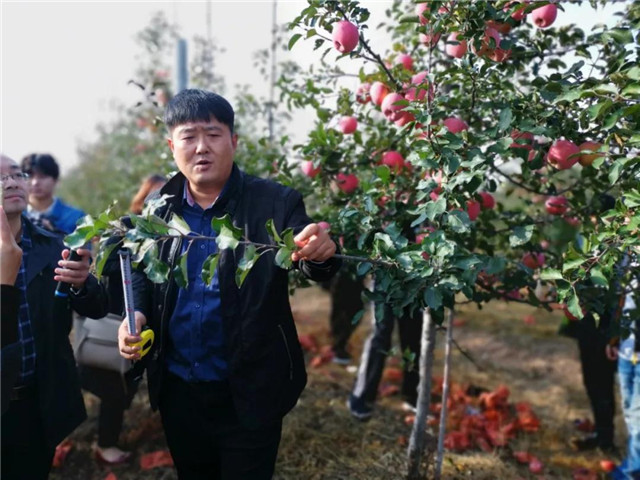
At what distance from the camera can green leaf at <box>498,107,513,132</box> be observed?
57.6 inches

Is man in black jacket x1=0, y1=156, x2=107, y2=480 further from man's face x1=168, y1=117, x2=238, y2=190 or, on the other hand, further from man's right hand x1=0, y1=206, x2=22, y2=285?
man's face x1=168, y1=117, x2=238, y2=190

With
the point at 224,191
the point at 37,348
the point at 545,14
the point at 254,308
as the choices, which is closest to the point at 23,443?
the point at 37,348

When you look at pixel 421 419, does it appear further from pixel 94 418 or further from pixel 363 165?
pixel 94 418

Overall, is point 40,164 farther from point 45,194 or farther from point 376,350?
point 376,350

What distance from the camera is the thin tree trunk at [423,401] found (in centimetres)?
216

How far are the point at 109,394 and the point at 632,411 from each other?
2.35 metres

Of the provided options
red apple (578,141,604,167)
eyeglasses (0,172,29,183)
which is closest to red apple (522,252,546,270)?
red apple (578,141,604,167)

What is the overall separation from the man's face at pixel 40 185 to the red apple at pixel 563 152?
2545mm

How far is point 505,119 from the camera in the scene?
1.48 m

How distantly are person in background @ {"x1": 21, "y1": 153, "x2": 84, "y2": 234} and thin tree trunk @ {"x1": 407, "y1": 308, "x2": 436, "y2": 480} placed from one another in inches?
74.9

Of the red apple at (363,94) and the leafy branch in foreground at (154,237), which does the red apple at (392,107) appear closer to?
the red apple at (363,94)

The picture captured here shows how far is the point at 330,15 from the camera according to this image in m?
1.66

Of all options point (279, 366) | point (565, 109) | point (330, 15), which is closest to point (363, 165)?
point (330, 15)

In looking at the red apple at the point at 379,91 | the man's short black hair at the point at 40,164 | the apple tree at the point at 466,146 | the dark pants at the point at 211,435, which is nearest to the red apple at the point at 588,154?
the apple tree at the point at 466,146
